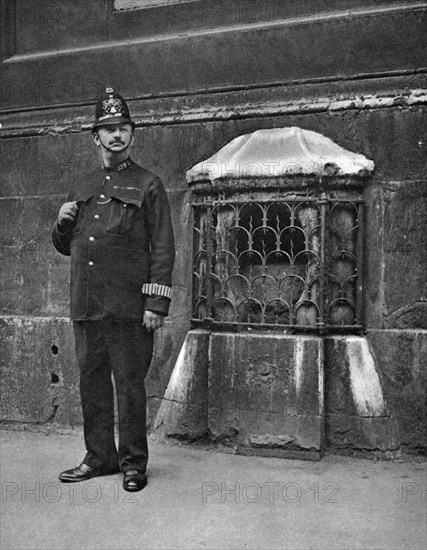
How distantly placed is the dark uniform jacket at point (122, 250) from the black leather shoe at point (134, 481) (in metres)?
0.85

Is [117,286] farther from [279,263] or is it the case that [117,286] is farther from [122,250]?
[279,263]

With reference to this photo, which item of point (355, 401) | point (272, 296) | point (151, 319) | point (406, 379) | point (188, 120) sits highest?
point (188, 120)

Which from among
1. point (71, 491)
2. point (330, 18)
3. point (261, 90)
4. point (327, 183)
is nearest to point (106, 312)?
point (71, 491)

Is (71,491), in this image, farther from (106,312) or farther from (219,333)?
(219,333)

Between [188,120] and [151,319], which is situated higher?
[188,120]

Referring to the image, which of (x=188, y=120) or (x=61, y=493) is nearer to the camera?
(x=61, y=493)

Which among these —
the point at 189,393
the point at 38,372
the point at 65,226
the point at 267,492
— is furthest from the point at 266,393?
the point at 38,372

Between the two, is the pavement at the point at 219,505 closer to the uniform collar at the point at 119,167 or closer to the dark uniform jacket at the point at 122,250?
the dark uniform jacket at the point at 122,250

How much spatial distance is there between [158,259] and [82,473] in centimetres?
129

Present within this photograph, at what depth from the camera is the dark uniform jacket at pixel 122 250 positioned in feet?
13.1

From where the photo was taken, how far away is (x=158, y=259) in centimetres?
402

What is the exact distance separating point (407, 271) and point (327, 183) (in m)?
0.78

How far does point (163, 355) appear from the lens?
16.9ft

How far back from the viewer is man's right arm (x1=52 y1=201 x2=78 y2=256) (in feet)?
13.6
